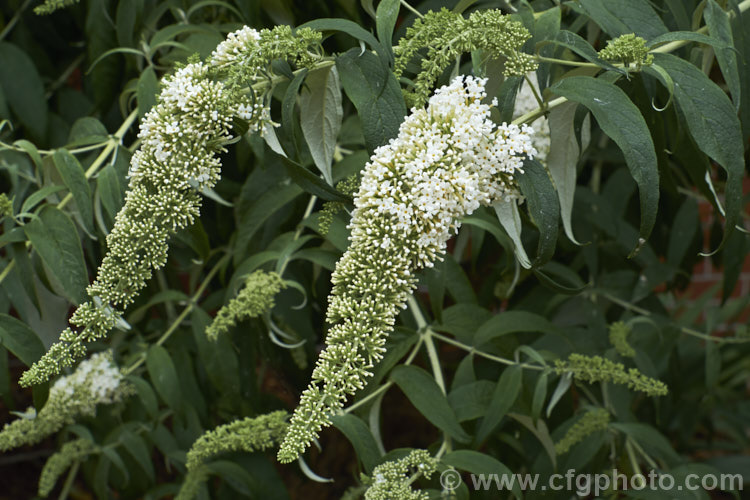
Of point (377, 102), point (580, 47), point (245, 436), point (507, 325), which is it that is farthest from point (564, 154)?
point (245, 436)

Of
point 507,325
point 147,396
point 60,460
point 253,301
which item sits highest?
point 253,301

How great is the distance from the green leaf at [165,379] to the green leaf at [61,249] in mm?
309

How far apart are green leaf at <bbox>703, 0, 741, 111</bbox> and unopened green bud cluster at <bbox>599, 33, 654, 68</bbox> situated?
0.09 meters

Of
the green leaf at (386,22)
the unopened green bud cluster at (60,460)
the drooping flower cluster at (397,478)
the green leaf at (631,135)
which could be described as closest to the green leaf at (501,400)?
the drooping flower cluster at (397,478)

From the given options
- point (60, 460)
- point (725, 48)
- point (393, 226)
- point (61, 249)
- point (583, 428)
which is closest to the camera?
point (393, 226)

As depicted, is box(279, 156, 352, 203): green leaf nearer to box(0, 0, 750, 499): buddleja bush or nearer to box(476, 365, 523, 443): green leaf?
box(0, 0, 750, 499): buddleja bush

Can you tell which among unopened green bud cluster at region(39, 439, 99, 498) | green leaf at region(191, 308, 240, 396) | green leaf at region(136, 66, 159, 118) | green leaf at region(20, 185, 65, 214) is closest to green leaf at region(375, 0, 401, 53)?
green leaf at region(136, 66, 159, 118)

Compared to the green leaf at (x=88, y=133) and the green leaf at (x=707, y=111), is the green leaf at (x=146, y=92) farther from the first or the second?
the green leaf at (x=707, y=111)

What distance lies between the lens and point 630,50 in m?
0.62

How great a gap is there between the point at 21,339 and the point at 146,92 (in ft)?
1.18

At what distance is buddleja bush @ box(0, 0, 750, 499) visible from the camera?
608mm

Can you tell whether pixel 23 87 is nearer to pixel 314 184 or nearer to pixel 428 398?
pixel 314 184

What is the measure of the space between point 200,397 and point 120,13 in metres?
0.67

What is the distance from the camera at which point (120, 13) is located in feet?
3.43
